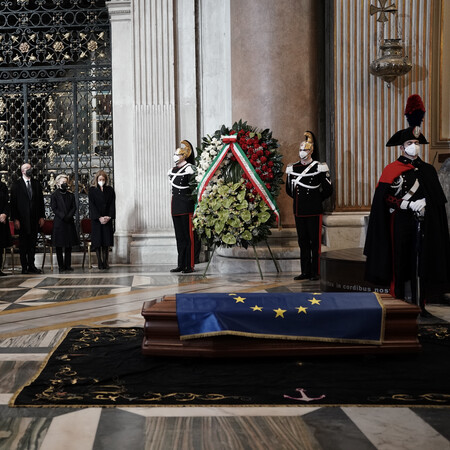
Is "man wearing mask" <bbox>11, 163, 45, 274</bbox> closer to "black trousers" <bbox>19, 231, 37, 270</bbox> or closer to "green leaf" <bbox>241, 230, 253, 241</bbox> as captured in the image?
"black trousers" <bbox>19, 231, 37, 270</bbox>

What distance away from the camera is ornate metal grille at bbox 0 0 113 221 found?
38.2ft

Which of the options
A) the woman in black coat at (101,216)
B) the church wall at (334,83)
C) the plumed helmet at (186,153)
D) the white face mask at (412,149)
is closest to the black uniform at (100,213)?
the woman in black coat at (101,216)

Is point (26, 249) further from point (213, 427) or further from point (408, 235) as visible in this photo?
point (213, 427)

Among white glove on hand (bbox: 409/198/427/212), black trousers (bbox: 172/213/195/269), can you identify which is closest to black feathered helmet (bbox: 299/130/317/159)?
black trousers (bbox: 172/213/195/269)

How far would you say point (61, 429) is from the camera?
2.75 meters

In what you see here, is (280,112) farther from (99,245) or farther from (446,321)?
(446,321)

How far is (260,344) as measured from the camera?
3.85 meters

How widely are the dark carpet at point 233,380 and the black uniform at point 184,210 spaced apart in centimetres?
496

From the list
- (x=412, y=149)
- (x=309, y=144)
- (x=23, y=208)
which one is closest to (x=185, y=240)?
(x=309, y=144)

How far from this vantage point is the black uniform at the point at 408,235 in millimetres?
5168

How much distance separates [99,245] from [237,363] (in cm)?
633

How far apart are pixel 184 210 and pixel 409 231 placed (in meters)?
4.45

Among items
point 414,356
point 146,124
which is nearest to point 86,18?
point 146,124

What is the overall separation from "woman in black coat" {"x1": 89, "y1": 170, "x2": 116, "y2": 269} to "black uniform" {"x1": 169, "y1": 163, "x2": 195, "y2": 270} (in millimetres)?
1185
